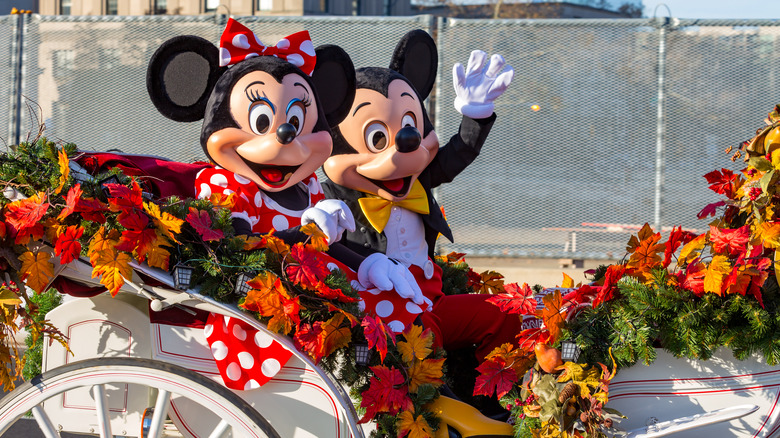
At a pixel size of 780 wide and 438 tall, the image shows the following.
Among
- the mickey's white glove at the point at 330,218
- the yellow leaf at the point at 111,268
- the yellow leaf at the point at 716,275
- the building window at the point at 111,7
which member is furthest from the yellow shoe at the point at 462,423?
the building window at the point at 111,7

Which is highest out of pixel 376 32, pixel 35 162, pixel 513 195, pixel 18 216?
pixel 376 32

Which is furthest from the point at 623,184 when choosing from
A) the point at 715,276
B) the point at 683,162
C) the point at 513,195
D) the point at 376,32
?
the point at 715,276

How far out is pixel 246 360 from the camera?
1985 mm

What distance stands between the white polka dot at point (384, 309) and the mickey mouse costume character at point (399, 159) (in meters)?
0.33

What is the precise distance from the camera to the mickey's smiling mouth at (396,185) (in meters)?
2.68

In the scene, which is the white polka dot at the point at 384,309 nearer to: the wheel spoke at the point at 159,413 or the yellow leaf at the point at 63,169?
the wheel spoke at the point at 159,413

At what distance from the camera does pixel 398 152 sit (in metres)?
2.61

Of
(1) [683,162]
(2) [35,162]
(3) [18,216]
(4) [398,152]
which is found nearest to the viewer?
(3) [18,216]

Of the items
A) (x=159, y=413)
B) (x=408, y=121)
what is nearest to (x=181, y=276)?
(x=159, y=413)

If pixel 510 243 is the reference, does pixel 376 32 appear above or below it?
above

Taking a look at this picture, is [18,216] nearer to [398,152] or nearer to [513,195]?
[398,152]

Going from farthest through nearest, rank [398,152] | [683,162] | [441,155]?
[683,162]
[441,155]
[398,152]

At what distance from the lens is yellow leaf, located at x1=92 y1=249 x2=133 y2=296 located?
69.4 inches

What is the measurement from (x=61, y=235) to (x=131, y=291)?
0.25 meters
